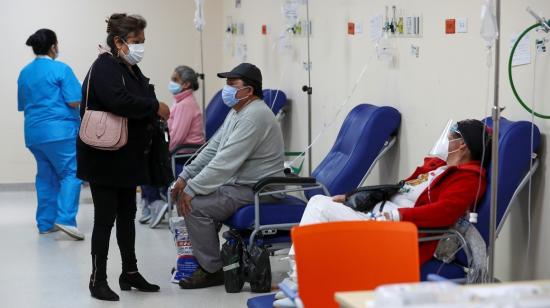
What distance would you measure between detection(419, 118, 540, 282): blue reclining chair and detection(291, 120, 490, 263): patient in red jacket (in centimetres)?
6

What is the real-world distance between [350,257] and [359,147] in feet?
6.92

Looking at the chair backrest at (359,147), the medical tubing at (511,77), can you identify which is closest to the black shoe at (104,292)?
the chair backrest at (359,147)

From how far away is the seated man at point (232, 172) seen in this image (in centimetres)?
444

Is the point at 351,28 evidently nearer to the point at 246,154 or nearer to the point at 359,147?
the point at 359,147

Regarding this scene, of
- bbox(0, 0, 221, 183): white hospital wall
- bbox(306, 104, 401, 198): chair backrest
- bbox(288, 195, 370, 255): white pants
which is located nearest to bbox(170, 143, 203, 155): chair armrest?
bbox(306, 104, 401, 198): chair backrest

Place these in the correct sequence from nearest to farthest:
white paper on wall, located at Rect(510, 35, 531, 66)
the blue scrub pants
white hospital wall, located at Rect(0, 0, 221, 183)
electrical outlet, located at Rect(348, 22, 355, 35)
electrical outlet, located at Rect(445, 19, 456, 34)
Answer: white paper on wall, located at Rect(510, 35, 531, 66), electrical outlet, located at Rect(445, 19, 456, 34), electrical outlet, located at Rect(348, 22, 355, 35), the blue scrub pants, white hospital wall, located at Rect(0, 0, 221, 183)

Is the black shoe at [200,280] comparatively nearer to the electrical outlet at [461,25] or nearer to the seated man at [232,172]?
the seated man at [232,172]

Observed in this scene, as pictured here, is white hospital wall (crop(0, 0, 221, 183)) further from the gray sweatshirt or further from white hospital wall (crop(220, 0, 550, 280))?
the gray sweatshirt

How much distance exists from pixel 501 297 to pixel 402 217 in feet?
5.05

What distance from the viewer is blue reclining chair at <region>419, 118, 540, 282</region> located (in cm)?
345

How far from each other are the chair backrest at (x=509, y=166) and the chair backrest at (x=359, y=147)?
114cm

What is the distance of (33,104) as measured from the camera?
19.7 feet

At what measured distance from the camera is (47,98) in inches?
235

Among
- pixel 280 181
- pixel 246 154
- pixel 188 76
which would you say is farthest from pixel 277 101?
pixel 280 181
